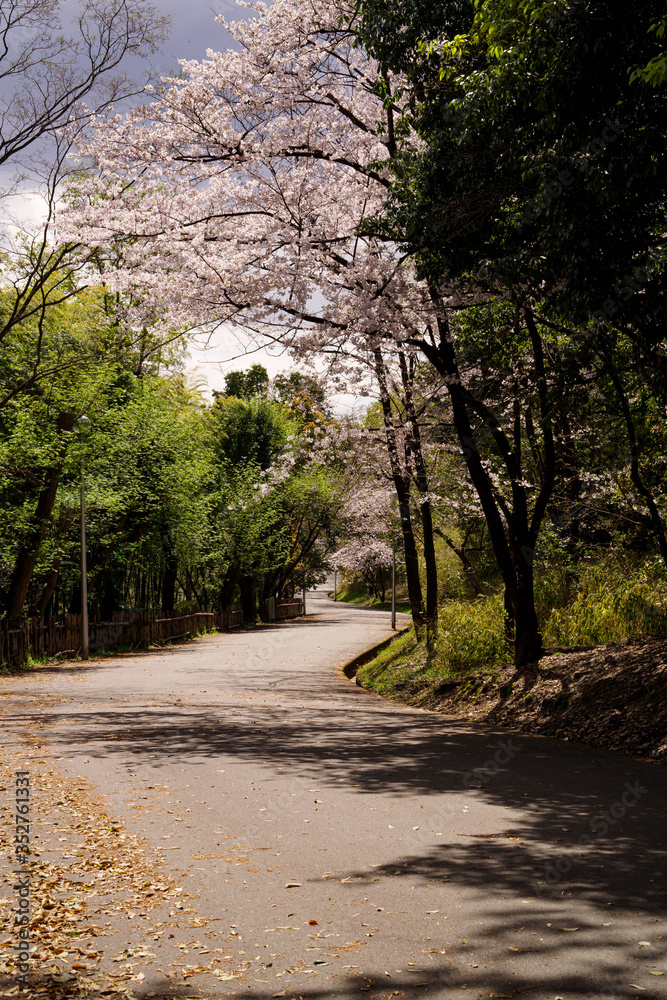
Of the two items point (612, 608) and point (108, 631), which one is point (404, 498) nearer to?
point (612, 608)

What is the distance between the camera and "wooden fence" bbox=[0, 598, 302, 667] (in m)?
23.7

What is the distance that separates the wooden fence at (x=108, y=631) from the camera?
23.7 m

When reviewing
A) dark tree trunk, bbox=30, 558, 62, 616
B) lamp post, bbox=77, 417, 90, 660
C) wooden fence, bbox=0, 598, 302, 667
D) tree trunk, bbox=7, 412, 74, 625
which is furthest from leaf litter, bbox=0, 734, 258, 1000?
dark tree trunk, bbox=30, 558, 62, 616

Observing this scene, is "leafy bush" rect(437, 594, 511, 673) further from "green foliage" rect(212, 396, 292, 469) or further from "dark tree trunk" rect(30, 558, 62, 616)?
"green foliage" rect(212, 396, 292, 469)

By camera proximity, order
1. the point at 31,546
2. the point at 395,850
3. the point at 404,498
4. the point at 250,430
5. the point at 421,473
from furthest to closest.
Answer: the point at 250,430
the point at 31,546
the point at 404,498
the point at 421,473
the point at 395,850

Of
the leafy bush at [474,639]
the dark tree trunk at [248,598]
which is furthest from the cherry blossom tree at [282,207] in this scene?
the dark tree trunk at [248,598]

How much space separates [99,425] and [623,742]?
72.4ft

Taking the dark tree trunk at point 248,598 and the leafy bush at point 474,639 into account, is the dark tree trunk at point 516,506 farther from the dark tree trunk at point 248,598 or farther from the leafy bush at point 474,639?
the dark tree trunk at point 248,598

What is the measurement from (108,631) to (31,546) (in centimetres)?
723

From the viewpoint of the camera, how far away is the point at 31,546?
79.1ft

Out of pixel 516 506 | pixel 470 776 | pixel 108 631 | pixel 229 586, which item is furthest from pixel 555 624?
pixel 229 586

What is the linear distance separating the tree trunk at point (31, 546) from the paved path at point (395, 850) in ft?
42.5

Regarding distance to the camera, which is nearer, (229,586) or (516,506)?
(516,506)

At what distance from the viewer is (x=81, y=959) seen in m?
3.93
